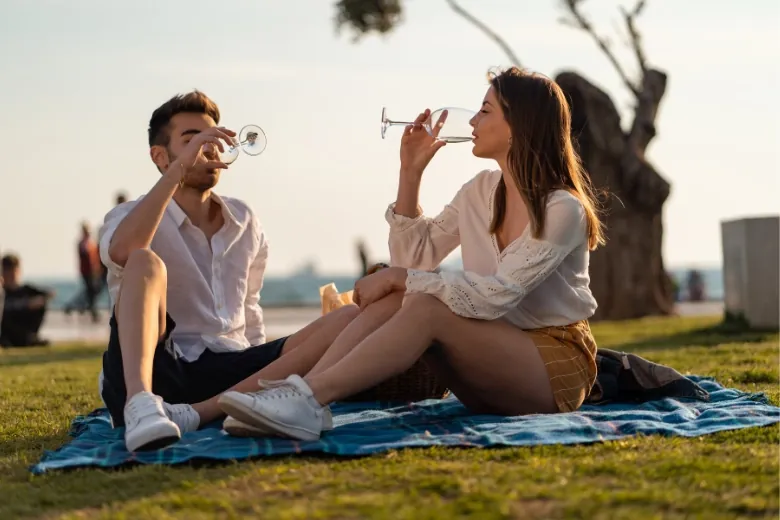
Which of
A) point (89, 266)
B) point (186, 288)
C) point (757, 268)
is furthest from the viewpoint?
point (89, 266)

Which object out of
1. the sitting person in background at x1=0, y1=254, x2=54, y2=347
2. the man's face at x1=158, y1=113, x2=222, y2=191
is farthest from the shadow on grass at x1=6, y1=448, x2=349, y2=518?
the sitting person in background at x1=0, y1=254, x2=54, y2=347

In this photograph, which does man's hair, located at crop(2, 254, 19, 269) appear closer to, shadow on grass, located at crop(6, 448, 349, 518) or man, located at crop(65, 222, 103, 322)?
man, located at crop(65, 222, 103, 322)

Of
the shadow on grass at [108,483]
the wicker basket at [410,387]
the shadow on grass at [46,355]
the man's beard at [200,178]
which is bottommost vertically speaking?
the shadow on grass at [46,355]

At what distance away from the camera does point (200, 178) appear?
469 centimetres

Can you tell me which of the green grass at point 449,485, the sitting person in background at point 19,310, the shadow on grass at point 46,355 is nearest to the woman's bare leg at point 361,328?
the green grass at point 449,485

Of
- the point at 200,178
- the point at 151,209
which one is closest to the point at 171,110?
the point at 200,178

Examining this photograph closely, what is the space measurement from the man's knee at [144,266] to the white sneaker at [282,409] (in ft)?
2.05

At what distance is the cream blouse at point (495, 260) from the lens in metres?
4.05

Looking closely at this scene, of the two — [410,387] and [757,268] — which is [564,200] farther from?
[757,268]

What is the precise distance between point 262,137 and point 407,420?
1.30m

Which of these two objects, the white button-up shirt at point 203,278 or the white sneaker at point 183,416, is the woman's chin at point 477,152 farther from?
the white sneaker at point 183,416

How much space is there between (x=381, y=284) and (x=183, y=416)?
90cm

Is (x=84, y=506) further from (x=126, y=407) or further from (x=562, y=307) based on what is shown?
(x=562, y=307)

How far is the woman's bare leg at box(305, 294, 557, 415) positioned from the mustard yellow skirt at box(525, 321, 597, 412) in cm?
4
